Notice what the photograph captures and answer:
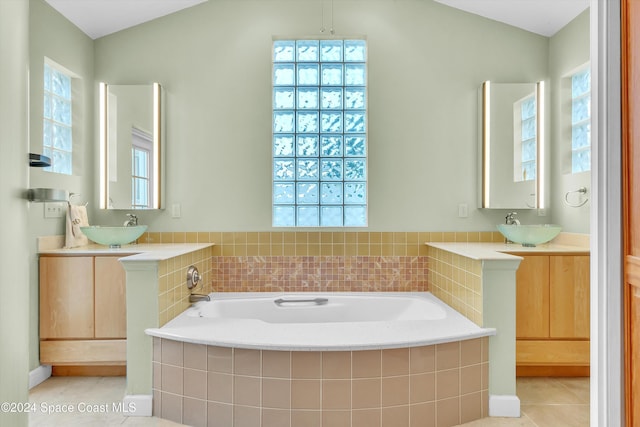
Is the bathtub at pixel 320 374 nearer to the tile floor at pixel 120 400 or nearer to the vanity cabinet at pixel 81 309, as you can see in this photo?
the tile floor at pixel 120 400

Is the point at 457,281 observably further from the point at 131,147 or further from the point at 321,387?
the point at 131,147

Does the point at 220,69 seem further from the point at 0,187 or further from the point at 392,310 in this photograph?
the point at 0,187

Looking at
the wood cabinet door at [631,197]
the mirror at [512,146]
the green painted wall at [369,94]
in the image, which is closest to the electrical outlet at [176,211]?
the green painted wall at [369,94]

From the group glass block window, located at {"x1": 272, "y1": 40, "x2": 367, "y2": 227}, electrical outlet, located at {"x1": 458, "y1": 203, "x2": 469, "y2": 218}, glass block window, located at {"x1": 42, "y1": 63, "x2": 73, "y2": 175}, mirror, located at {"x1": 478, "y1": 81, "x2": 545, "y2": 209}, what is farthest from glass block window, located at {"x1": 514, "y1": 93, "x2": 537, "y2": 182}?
glass block window, located at {"x1": 42, "y1": 63, "x2": 73, "y2": 175}

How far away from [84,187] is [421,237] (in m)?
2.62

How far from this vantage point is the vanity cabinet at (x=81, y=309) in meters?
2.44

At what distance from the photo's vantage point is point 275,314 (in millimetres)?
2766

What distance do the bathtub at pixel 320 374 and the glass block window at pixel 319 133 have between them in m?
1.22

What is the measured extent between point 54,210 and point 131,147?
0.72m

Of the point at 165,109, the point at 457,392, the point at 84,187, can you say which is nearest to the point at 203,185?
the point at 165,109

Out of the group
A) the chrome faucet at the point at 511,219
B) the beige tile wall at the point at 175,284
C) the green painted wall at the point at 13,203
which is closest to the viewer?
the green painted wall at the point at 13,203

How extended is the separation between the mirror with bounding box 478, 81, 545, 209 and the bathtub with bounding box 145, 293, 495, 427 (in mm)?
1323

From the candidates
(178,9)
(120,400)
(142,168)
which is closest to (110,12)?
(178,9)

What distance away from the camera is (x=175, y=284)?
2309 mm
